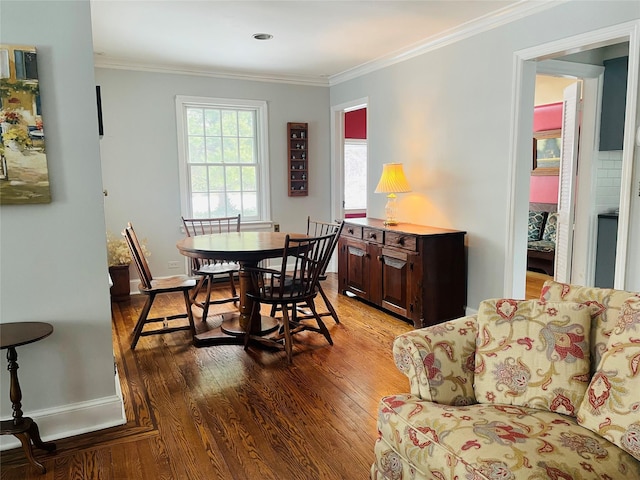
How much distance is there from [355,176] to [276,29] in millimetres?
3734

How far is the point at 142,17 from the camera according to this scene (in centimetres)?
362

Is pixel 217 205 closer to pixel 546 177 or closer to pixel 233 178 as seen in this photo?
pixel 233 178

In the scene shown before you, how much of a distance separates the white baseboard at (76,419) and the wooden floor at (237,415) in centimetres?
5

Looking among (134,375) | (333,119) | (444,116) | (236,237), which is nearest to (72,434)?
(134,375)

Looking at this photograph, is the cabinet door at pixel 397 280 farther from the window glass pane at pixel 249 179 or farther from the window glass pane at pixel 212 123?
the window glass pane at pixel 212 123

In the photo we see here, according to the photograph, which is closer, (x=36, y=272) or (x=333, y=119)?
(x=36, y=272)

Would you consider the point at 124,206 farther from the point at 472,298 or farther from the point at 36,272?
the point at 472,298

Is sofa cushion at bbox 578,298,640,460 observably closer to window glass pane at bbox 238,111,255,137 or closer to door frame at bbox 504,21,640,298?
door frame at bbox 504,21,640,298

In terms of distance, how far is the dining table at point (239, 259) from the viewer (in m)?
3.35

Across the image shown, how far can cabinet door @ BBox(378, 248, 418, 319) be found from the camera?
4021 mm

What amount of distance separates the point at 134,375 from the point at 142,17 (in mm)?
2662

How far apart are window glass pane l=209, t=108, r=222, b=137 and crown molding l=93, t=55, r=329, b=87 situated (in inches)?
16.3

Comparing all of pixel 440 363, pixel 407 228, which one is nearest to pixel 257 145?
pixel 407 228

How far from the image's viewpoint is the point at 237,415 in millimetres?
2574
